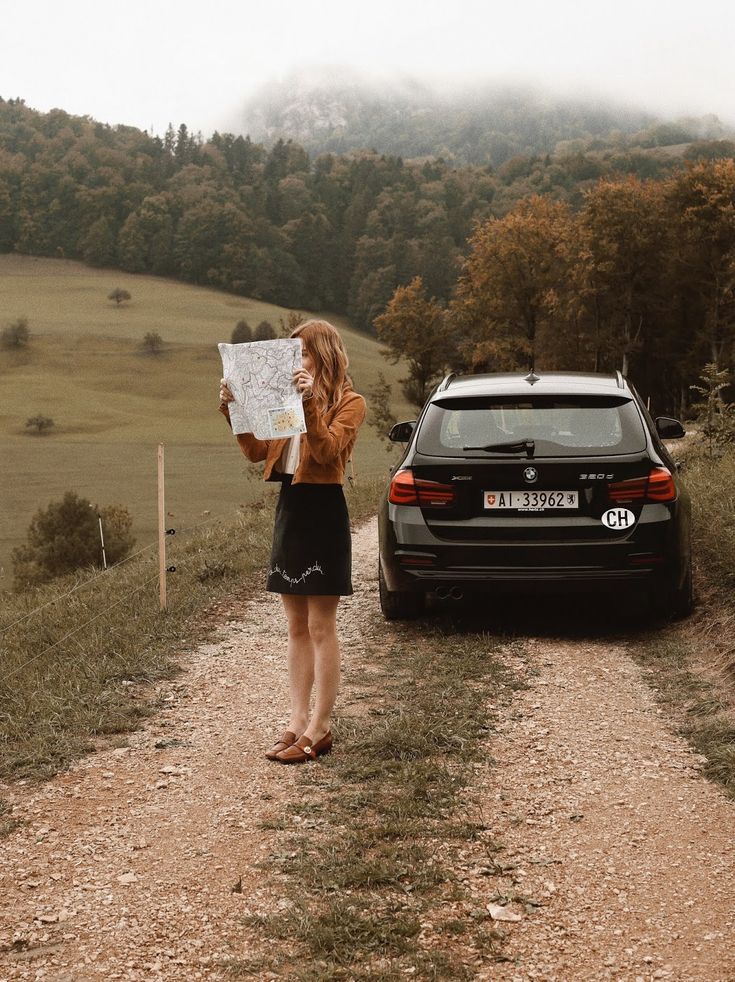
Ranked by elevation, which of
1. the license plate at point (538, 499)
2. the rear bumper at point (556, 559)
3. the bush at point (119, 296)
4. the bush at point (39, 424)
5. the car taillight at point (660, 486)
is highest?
the bush at point (119, 296)

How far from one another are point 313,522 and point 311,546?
0.11 m

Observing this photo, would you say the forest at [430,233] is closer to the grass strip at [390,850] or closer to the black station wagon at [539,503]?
the black station wagon at [539,503]

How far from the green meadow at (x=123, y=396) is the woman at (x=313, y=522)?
96.2ft

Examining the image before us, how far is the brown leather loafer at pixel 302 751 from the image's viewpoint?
4668 millimetres

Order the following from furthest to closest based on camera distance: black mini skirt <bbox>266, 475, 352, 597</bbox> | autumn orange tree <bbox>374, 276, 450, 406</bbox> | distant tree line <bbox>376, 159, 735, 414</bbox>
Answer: autumn orange tree <bbox>374, 276, 450, 406</bbox> → distant tree line <bbox>376, 159, 735, 414</bbox> → black mini skirt <bbox>266, 475, 352, 597</bbox>

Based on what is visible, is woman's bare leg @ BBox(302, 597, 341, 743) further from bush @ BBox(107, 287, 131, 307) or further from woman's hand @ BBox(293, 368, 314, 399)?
bush @ BBox(107, 287, 131, 307)

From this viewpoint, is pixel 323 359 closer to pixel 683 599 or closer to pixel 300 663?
pixel 300 663

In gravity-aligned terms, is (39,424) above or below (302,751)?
below

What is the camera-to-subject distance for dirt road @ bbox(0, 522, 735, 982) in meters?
3.02

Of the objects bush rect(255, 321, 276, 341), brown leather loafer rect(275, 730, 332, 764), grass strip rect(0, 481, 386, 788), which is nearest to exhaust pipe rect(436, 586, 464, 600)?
grass strip rect(0, 481, 386, 788)

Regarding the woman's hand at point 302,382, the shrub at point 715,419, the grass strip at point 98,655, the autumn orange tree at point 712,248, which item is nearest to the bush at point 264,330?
the autumn orange tree at point 712,248

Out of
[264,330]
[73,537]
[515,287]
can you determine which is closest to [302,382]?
[73,537]

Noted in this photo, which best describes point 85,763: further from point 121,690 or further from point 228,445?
point 228,445

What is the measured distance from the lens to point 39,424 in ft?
256
